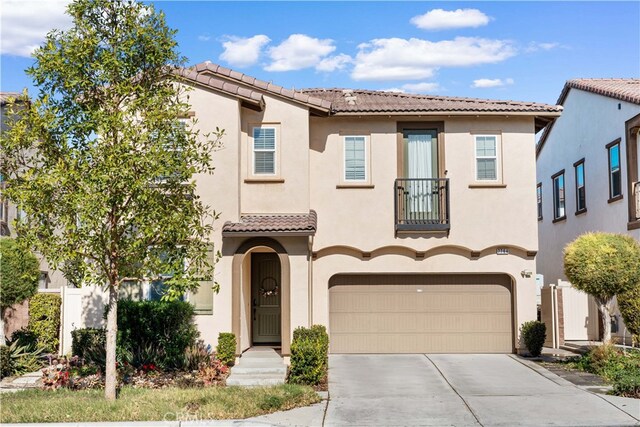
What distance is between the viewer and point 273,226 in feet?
53.0

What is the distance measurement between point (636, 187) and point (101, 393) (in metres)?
14.5

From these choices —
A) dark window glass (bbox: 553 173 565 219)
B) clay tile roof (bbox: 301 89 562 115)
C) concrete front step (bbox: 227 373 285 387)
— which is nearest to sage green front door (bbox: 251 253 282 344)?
concrete front step (bbox: 227 373 285 387)

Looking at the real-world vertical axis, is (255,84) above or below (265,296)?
above

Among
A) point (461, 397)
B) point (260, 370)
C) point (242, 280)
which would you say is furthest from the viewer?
point (242, 280)

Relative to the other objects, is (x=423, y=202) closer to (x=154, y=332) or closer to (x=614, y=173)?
(x=614, y=173)

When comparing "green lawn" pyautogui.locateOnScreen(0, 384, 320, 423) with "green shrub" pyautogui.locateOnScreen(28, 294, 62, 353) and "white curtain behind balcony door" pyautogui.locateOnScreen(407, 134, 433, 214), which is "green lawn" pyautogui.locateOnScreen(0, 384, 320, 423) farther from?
"white curtain behind balcony door" pyautogui.locateOnScreen(407, 134, 433, 214)

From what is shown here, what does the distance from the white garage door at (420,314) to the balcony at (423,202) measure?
5.09 feet

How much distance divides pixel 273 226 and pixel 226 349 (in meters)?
2.92

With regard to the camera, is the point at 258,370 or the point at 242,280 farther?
the point at 242,280

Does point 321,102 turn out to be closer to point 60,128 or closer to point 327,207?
point 327,207

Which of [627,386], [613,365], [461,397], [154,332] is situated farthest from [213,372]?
[613,365]

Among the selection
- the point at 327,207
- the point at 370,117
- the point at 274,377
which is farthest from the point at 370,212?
the point at 274,377

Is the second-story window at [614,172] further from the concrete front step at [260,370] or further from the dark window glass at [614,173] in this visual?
the concrete front step at [260,370]

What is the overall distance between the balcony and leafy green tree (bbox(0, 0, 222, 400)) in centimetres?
722
